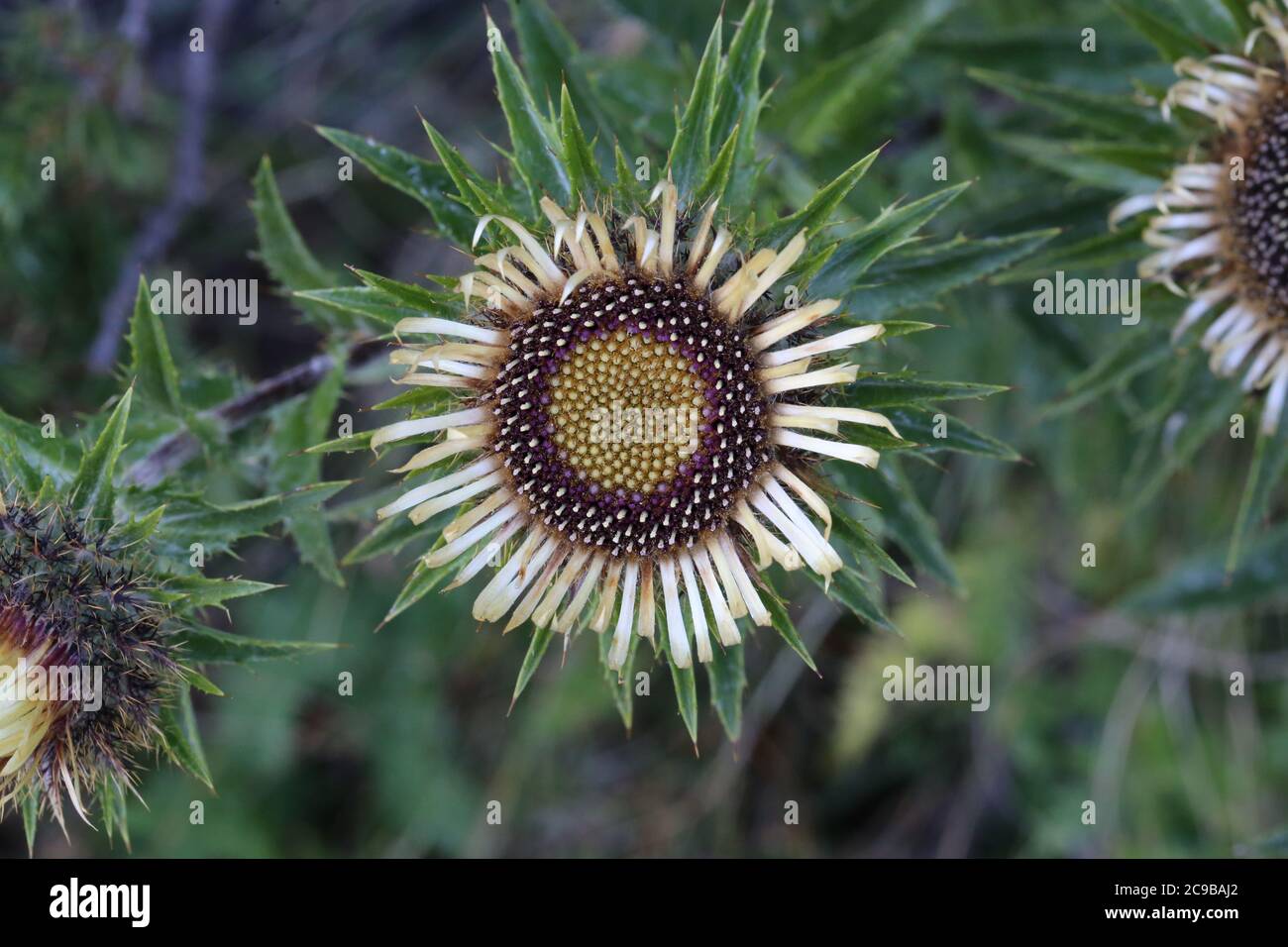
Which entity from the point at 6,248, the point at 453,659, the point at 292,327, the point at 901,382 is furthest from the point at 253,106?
the point at 901,382

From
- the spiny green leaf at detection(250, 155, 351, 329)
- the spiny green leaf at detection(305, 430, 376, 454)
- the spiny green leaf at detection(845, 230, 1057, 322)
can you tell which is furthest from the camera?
the spiny green leaf at detection(250, 155, 351, 329)

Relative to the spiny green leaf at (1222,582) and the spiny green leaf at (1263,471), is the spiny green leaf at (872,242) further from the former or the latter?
the spiny green leaf at (1222,582)

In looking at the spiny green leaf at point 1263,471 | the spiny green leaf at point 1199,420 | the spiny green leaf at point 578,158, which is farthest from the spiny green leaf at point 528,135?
the spiny green leaf at point 1263,471

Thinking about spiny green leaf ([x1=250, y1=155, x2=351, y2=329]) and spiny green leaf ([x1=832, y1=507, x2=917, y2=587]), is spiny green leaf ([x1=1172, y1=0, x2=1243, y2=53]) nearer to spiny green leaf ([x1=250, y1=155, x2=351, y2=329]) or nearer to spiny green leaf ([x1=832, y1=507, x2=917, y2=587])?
spiny green leaf ([x1=832, y1=507, x2=917, y2=587])

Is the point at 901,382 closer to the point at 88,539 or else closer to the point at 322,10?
the point at 88,539

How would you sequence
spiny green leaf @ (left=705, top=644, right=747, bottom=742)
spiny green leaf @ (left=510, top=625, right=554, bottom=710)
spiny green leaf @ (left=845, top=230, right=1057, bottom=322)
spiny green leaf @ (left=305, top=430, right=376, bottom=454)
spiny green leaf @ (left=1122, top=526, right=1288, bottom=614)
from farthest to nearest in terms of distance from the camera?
spiny green leaf @ (left=1122, top=526, right=1288, bottom=614)
spiny green leaf @ (left=845, top=230, right=1057, bottom=322)
spiny green leaf @ (left=705, top=644, right=747, bottom=742)
spiny green leaf @ (left=510, top=625, right=554, bottom=710)
spiny green leaf @ (left=305, top=430, right=376, bottom=454)

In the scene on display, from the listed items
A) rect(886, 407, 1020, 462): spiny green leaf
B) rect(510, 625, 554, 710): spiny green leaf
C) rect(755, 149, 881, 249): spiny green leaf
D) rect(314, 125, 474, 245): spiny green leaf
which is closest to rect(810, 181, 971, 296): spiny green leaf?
rect(755, 149, 881, 249): spiny green leaf
